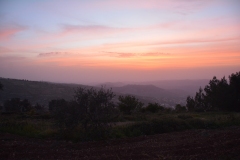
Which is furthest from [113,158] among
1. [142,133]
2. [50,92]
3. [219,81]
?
[50,92]

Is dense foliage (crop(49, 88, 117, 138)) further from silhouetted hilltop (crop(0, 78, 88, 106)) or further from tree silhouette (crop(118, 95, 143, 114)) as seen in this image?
silhouetted hilltop (crop(0, 78, 88, 106))

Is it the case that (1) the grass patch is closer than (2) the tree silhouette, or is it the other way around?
(1) the grass patch

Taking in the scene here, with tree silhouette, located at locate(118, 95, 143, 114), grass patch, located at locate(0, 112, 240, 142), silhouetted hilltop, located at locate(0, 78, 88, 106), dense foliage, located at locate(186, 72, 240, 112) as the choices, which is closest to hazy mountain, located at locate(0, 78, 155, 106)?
silhouetted hilltop, located at locate(0, 78, 88, 106)

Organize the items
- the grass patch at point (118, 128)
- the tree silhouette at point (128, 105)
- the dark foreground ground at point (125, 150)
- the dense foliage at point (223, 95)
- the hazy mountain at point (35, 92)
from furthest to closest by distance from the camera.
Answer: the hazy mountain at point (35, 92), the tree silhouette at point (128, 105), the dense foliage at point (223, 95), the grass patch at point (118, 128), the dark foreground ground at point (125, 150)

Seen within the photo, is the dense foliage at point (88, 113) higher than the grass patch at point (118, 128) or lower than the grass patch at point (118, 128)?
higher

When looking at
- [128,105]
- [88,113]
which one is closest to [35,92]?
[128,105]

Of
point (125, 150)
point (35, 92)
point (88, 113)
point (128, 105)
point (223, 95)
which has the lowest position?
point (125, 150)

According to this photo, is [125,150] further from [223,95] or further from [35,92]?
[35,92]

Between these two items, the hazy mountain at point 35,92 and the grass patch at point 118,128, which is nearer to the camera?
the grass patch at point 118,128

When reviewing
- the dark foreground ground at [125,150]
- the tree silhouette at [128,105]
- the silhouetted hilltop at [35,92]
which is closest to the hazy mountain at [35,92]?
the silhouetted hilltop at [35,92]

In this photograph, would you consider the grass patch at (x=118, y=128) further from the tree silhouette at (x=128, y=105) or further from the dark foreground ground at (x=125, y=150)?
the tree silhouette at (x=128, y=105)

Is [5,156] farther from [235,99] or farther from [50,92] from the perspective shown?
[50,92]

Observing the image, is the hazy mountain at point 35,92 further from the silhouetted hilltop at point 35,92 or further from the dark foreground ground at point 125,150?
the dark foreground ground at point 125,150

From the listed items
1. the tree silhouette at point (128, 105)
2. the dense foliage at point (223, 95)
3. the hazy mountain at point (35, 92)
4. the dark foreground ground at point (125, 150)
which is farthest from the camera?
the hazy mountain at point (35, 92)
